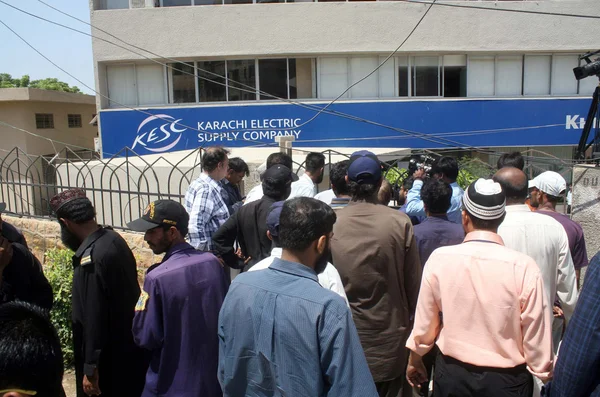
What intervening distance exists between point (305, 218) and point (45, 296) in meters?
2.08

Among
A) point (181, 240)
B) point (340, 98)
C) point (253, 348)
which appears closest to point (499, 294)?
point (253, 348)

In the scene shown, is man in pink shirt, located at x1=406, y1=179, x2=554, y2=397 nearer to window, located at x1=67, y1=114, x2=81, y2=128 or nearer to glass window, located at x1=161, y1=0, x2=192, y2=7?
glass window, located at x1=161, y1=0, x2=192, y2=7

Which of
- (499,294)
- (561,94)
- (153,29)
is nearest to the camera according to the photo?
(499,294)

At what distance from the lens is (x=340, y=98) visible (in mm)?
17891

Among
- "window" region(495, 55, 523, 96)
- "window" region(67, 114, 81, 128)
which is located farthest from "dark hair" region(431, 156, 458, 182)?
"window" region(67, 114, 81, 128)

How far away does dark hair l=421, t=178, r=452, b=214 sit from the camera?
10.9 ft

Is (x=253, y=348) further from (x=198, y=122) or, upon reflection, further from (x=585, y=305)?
(x=198, y=122)

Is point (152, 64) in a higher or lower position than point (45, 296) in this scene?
higher

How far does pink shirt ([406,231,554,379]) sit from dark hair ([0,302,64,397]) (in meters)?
1.68

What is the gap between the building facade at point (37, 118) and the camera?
1725 cm

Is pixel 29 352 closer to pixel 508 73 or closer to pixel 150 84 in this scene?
pixel 150 84

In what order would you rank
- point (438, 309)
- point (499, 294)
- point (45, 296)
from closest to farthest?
1. point (499, 294)
2. point (438, 309)
3. point (45, 296)

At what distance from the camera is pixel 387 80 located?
18.1 meters

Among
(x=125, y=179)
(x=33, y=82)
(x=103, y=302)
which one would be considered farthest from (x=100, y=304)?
(x=33, y=82)
